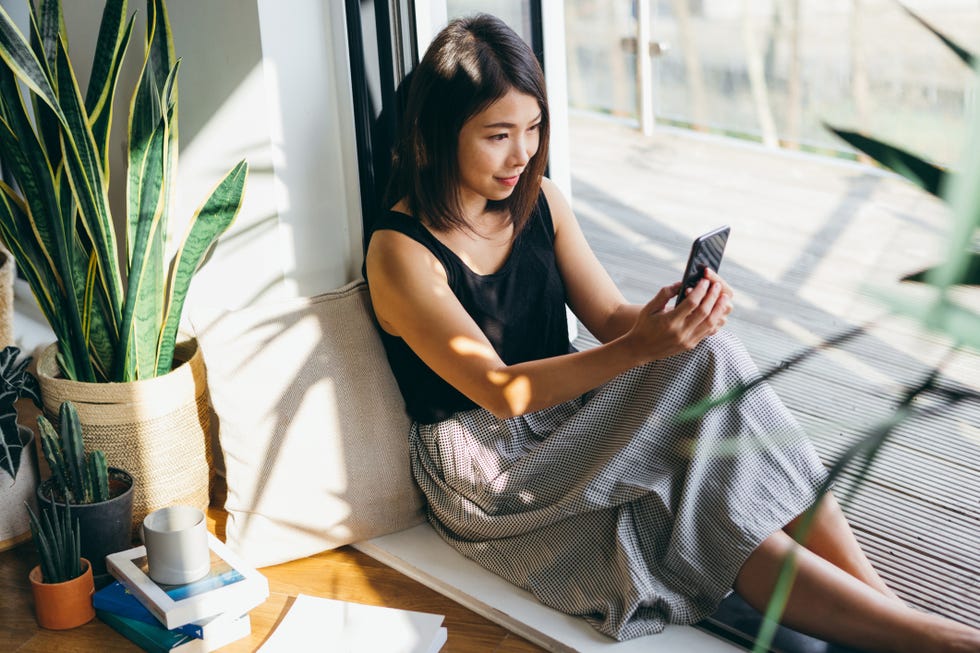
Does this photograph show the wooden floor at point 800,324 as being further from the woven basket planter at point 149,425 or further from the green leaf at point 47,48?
the green leaf at point 47,48

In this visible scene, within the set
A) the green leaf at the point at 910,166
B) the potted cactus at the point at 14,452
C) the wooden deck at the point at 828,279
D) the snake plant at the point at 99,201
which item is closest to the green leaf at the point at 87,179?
the snake plant at the point at 99,201

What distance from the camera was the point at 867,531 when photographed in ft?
6.57

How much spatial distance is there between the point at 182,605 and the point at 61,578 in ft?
0.82

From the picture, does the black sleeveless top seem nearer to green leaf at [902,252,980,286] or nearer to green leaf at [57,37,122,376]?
green leaf at [57,37,122,376]

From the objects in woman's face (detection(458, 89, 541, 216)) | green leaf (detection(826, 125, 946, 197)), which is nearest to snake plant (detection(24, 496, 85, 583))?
woman's face (detection(458, 89, 541, 216))

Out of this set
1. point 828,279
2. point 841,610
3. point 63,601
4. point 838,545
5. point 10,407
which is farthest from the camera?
point 828,279

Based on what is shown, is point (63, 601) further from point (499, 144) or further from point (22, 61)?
point (499, 144)

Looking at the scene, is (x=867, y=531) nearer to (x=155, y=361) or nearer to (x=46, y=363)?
(x=155, y=361)

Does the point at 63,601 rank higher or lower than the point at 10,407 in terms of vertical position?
lower

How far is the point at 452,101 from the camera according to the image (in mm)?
1728

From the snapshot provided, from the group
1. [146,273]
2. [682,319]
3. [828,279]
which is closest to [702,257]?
[682,319]

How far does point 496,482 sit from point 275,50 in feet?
2.92

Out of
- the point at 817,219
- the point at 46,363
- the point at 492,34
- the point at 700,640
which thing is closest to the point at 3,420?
the point at 46,363

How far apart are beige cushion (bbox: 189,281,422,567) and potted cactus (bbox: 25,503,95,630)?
0.27 meters
